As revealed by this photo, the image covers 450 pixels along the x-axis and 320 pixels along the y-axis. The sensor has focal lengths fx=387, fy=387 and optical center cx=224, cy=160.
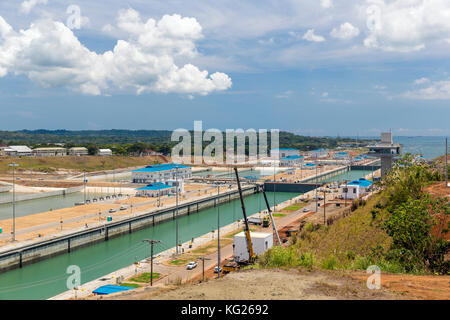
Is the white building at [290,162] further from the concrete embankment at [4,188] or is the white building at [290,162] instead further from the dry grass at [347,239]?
the dry grass at [347,239]

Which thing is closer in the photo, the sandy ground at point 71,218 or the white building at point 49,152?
the sandy ground at point 71,218

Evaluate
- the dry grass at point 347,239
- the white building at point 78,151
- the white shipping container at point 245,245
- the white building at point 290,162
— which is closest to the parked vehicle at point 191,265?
the white shipping container at point 245,245

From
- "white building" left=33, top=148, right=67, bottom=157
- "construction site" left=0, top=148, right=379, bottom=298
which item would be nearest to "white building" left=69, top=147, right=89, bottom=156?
"white building" left=33, top=148, right=67, bottom=157

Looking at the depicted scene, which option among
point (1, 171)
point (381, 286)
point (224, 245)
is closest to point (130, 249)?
point (224, 245)

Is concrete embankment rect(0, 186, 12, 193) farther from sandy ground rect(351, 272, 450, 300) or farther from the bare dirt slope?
sandy ground rect(351, 272, 450, 300)

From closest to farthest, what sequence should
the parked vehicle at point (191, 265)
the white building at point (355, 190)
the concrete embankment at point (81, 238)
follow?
the parked vehicle at point (191, 265) → the concrete embankment at point (81, 238) → the white building at point (355, 190)

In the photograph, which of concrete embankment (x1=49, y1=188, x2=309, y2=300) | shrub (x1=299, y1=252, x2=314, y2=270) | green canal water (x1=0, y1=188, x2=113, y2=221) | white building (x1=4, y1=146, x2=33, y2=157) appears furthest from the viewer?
white building (x1=4, y1=146, x2=33, y2=157)
